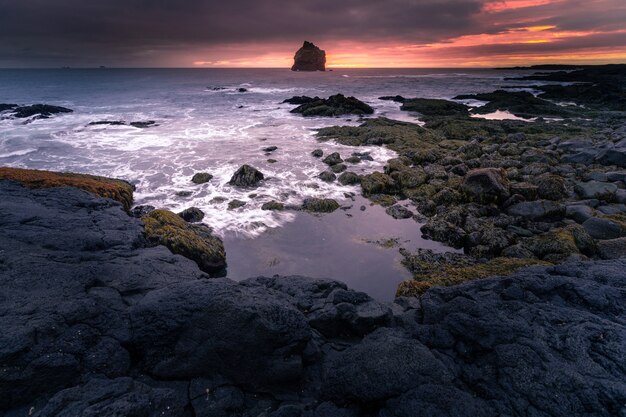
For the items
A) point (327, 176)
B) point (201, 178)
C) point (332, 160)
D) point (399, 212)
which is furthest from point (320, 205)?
point (201, 178)

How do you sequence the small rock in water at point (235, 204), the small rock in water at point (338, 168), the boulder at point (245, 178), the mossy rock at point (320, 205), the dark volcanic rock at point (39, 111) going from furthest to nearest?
1. the dark volcanic rock at point (39, 111)
2. the small rock in water at point (338, 168)
3. the boulder at point (245, 178)
4. the small rock in water at point (235, 204)
5. the mossy rock at point (320, 205)

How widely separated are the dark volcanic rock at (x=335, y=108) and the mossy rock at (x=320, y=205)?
31497 millimetres

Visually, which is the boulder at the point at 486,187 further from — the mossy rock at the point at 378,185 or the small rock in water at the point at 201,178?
the small rock in water at the point at 201,178

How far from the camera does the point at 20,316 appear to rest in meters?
5.33

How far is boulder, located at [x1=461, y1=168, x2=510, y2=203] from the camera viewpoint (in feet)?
48.6

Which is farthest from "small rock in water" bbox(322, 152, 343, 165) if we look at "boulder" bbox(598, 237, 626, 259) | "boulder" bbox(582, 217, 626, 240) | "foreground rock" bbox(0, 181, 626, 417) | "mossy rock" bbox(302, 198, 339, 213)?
"foreground rock" bbox(0, 181, 626, 417)

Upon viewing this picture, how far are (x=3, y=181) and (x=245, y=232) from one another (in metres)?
8.20

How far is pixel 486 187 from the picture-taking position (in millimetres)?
15016

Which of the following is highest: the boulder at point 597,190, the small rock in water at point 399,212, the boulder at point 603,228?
the boulder at point 597,190

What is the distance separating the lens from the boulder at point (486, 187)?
48.6ft

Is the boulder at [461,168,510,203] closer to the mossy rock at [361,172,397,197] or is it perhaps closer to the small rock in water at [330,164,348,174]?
the mossy rock at [361,172,397,197]

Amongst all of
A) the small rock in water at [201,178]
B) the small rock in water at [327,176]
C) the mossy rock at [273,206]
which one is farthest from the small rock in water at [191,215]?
the small rock in water at [327,176]

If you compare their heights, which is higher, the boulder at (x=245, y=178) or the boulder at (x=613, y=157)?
the boulder at (x=613, y=157)

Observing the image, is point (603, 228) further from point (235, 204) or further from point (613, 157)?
point (235, 204)
